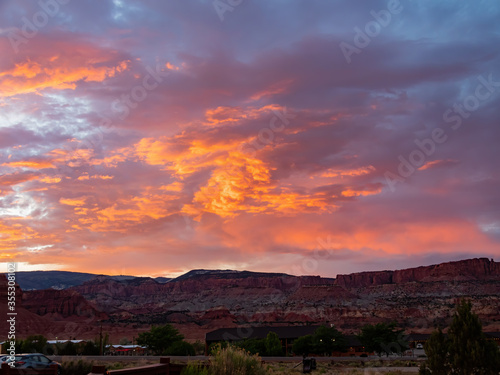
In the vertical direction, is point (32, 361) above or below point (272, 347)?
above

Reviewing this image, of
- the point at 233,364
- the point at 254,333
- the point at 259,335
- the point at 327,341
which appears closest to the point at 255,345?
the point at 327,341

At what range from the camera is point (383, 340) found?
73.6 m

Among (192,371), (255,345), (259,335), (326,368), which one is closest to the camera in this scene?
(192,371)

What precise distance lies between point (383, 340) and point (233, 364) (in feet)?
212

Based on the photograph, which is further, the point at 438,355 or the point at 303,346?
the point at 303,346

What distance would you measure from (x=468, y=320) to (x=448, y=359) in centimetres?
162

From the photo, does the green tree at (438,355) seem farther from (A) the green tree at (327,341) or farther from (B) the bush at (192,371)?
(A) the green tree at (327,341)

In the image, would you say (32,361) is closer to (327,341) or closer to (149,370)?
(149,370)

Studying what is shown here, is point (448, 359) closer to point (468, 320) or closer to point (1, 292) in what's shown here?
point (468, 320)

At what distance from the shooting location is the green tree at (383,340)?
73375 mm

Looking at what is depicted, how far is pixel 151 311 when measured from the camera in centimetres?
19288

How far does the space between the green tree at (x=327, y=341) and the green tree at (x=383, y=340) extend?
348cm

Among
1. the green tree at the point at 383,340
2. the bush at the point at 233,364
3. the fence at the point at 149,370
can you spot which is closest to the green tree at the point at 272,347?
the green tree at the point at 383,340

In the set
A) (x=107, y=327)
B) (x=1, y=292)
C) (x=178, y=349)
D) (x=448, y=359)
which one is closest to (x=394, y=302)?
(x=107, y=327)
